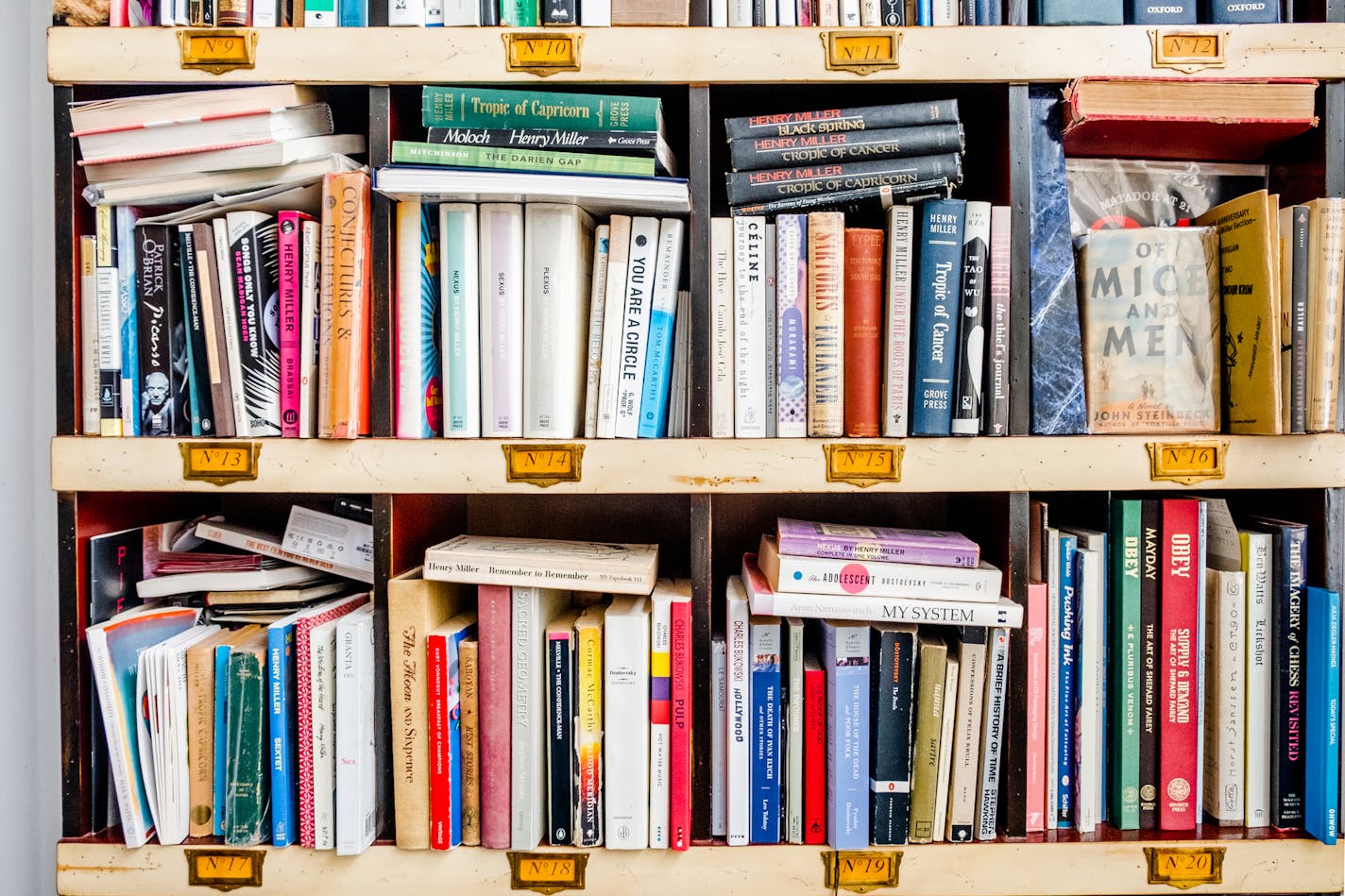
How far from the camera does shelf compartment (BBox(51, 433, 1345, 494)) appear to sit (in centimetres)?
98

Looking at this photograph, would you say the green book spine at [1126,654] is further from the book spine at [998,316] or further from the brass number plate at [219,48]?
the brass number plate at [219,48]

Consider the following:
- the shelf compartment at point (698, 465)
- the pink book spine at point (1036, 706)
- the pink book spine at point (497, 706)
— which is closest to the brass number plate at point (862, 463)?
the shelf compartment at point (698, 465)

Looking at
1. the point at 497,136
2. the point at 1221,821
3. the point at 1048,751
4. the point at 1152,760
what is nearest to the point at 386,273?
the point at 497,136

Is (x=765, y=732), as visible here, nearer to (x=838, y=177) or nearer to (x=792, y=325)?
(x=792, y=325)

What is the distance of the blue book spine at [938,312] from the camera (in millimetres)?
979

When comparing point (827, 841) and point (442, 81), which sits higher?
point (442, 81)

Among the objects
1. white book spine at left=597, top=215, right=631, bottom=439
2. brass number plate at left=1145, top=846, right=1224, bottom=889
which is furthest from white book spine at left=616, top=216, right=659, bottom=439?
brass number plate at left=1145, top=846, right=1224, bottom=889

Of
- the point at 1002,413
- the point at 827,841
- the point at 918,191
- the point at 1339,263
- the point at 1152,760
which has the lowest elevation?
the point at 827,841

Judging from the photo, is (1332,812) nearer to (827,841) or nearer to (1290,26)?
(827,841)

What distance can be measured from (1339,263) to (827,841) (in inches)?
40.3

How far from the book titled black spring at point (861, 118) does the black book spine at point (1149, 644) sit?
599mm

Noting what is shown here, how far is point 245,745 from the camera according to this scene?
99 cm

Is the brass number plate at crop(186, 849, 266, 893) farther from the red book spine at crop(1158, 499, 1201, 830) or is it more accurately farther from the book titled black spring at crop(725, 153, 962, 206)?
the red book spine at crop(1158, 499, 1201, 830)

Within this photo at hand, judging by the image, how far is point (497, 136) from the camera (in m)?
0.97
